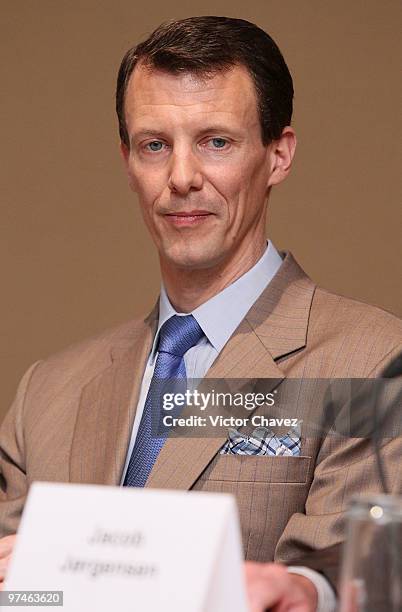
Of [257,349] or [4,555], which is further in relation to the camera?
[257,349]

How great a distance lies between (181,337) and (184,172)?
0.80 feet

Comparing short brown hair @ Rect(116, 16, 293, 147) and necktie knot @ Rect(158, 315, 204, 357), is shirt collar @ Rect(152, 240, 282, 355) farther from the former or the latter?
short brown hair @ Rect(116, 16, 293, 147)

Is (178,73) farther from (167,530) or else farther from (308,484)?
(167,530)

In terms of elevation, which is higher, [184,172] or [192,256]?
[184,172]

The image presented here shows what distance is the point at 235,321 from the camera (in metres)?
1.88

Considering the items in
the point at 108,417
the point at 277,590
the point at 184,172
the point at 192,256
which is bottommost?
the point at 277,590

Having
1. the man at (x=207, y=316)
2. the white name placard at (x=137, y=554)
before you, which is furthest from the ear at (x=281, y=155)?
the white name placard at (x=137, y=554)

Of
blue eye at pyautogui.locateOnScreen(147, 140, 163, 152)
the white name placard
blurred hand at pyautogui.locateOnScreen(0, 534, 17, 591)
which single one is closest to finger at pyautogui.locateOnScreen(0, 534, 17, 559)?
blurred hand at pyautogui.locateOnScreen(0, 534, 17, 591)

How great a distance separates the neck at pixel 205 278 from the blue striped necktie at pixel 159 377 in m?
0.05

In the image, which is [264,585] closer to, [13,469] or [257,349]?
[257,349]

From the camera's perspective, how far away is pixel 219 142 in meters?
1.84

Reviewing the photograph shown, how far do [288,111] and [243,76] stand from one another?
150mm

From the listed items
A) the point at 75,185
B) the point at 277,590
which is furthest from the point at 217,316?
the point at 75,185

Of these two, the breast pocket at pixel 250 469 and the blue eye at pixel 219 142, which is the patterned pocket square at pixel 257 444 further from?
the blue eye at pixel 219 142
